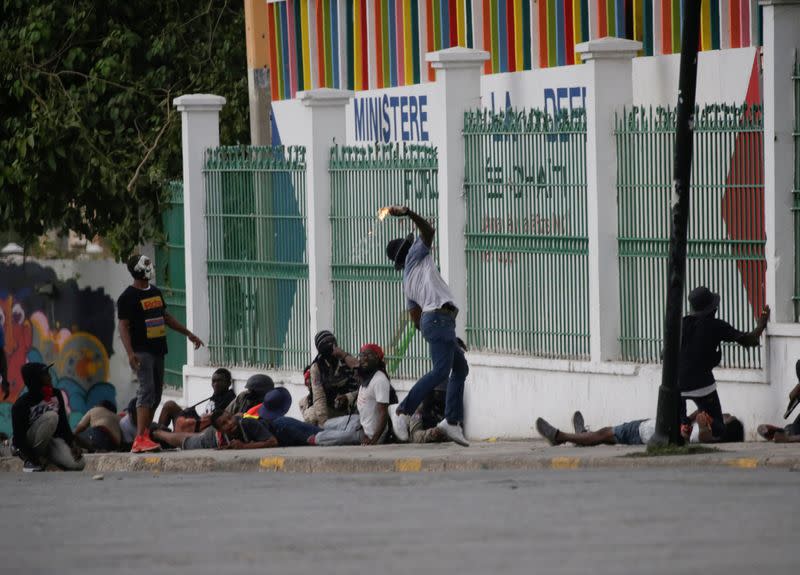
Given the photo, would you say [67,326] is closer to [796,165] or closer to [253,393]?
[253,393]

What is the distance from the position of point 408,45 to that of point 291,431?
5.81 meters

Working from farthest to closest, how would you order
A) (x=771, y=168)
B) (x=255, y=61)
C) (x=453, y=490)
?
(x=255, y=61), (x=771, y=168), (x=453, y=490)

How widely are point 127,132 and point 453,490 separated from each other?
1362 centimetres

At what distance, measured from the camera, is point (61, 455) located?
1559 centimetres

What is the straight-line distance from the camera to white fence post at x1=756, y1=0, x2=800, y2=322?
13398 mm

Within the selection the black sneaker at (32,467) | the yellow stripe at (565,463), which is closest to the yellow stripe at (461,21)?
the black sneaker at (32,467)

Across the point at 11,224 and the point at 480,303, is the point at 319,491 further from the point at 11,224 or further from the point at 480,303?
the point at 11,224

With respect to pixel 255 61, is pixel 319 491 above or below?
below

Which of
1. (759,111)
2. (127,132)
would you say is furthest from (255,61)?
(759,111)

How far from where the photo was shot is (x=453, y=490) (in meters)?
11.3

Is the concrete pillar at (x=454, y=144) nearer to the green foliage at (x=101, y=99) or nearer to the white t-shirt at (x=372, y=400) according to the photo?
the white t-shirt at (x=372, y=400)

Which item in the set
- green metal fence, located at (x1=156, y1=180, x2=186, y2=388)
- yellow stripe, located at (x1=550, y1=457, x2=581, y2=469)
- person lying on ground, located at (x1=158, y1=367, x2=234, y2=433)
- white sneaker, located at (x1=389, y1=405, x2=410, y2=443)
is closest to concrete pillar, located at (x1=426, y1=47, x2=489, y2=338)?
white sneaker, located at (x1=389, y1=405, x2=410, y2=443)

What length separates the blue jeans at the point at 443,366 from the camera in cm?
1441

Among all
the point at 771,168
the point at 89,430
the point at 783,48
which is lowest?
the point at 89,430
